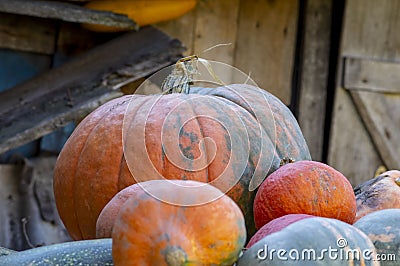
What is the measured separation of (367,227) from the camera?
1.29m

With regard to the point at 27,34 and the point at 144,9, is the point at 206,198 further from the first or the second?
the point at 27,34

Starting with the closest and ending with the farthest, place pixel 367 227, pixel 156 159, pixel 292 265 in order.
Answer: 1. pixel 292 265
2. pixel 367 227
3. pixel 156 159

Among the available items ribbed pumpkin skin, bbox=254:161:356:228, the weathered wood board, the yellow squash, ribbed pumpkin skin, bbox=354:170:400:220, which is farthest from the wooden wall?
ribbed pumpkin skin, bbox=254:161:356:228

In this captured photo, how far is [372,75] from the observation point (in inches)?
179

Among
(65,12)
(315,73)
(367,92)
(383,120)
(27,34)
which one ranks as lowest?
(383,120)

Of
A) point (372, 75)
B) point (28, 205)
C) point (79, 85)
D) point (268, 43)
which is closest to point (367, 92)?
point (372, 75)

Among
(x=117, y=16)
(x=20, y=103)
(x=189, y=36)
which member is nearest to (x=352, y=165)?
(x=189, y=36)

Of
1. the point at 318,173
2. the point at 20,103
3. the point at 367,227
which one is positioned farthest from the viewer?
the point at 20,103

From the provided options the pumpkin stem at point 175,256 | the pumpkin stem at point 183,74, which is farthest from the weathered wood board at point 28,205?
the pumpkin stem at point 175,256

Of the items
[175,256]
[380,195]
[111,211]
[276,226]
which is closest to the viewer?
[175,256]

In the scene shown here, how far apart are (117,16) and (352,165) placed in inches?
81.1

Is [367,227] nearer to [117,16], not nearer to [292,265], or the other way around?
[292,265]

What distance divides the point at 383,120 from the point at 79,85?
2270mm

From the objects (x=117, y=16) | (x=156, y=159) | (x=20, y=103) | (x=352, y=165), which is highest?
(x=117, y=16)
